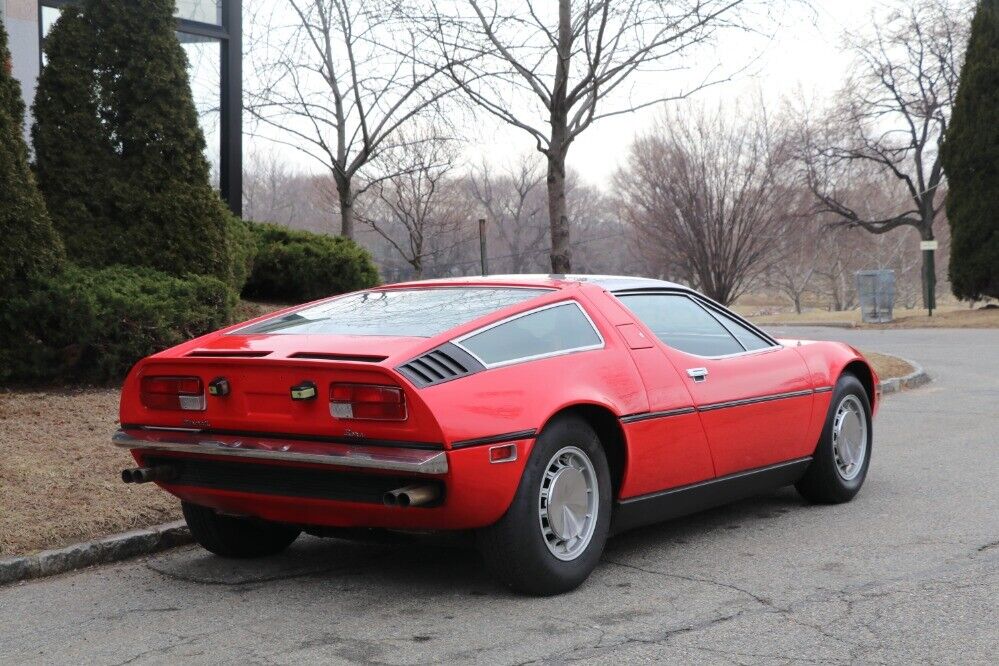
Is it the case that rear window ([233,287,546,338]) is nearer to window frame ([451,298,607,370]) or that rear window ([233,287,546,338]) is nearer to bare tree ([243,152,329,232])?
window frame ([451,298,607,370])

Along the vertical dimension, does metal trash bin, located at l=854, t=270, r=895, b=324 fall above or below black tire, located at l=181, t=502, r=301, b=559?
above

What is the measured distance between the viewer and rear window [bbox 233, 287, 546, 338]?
5000 millimetres

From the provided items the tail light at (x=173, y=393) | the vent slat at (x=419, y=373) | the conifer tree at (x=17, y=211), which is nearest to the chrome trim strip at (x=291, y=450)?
the tail light at (x=173, y=393)

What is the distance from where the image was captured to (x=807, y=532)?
5988 millimetres

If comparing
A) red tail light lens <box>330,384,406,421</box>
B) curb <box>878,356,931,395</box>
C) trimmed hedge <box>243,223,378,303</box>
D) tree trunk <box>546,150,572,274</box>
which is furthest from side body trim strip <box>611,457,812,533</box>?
trimmed hedge <box>243,223,378,303</box>

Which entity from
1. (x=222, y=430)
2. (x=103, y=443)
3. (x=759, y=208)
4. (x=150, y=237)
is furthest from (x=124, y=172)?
(x=759, y=208)

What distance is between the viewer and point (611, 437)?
5.14 meters

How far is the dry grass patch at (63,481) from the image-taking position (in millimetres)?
5805

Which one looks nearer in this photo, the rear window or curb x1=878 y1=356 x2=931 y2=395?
the rear window

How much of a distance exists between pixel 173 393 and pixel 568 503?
1.73 metres

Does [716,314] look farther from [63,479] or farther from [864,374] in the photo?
[63,479]

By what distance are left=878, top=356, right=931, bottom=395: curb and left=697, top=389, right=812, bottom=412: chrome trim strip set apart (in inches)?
277

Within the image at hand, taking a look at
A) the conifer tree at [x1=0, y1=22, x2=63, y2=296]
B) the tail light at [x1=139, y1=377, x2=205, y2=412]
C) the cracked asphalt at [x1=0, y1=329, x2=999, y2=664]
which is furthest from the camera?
the conifer tree at [x1=0, y1=22, x2=63, y2=296]

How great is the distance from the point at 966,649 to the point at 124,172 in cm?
894
